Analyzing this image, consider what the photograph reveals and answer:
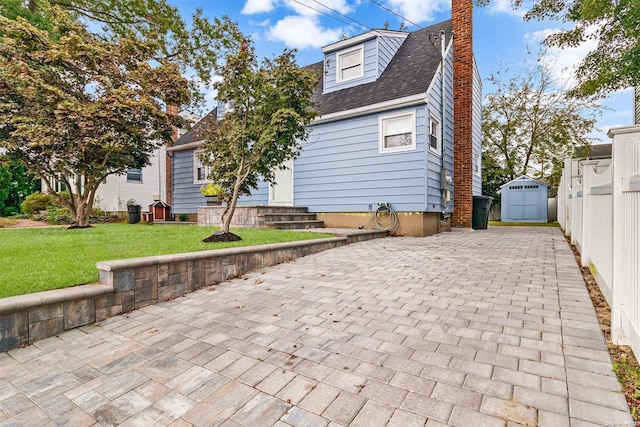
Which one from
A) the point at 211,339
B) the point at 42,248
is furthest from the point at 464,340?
the point at 42,248

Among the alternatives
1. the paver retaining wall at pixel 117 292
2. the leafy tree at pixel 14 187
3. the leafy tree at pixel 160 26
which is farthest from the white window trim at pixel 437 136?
the leafy tree at pixel 14 187

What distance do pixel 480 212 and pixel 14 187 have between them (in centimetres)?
1978

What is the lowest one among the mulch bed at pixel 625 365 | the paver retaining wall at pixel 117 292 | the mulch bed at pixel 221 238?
the mulch bed at pixel 625 365

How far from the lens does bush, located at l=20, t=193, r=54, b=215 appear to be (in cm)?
1401

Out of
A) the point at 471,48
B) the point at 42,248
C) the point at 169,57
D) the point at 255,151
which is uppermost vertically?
the point at 169,57

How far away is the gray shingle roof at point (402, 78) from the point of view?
852 centimetres

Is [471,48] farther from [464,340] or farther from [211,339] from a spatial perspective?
[211,339]

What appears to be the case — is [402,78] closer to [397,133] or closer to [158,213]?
[397,133]

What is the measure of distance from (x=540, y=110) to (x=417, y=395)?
21274 mm

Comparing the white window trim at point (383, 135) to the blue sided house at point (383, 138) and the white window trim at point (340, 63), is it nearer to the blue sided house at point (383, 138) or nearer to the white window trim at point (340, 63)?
the blue sided house at point (383, 138)

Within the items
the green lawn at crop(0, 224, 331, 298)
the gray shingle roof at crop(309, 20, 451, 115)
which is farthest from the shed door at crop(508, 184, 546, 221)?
the green lawn at crop(0, 224, 331, 298)

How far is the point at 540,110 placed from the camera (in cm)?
1800

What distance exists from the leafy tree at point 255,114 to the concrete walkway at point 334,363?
9.04ft

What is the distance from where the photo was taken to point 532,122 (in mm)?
18297
